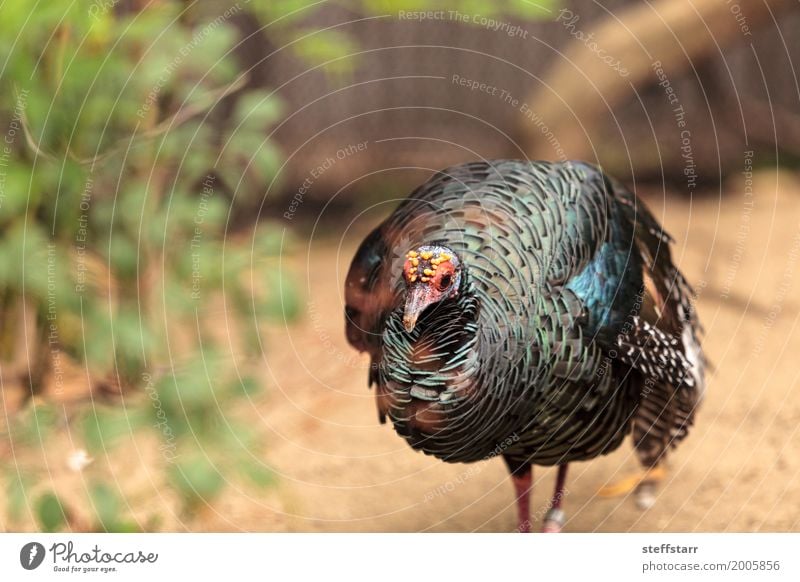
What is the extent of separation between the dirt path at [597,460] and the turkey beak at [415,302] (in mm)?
1723

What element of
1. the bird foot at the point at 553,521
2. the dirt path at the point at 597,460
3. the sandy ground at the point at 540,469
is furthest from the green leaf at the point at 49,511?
the bird foot at the point at 553,521

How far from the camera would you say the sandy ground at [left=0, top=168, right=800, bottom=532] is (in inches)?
170

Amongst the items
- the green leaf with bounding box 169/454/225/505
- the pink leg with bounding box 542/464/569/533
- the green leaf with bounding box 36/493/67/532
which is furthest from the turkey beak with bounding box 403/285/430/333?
the pink leg with bounding box 542/464/569/533

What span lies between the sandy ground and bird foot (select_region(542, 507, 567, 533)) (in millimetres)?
213

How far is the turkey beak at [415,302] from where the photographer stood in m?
2.71

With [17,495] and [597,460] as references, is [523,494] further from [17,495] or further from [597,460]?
[17,495]

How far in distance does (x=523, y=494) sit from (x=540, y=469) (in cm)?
89

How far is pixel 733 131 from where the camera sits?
778 cm

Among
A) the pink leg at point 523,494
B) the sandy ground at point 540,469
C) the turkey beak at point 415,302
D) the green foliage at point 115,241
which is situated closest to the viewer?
the turkey beak at point 415,302

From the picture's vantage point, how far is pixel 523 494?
3936mm

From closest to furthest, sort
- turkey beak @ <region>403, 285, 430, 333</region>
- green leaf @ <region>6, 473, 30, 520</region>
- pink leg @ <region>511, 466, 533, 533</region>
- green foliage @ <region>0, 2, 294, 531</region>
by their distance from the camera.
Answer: turkey beak @ <region>403, 285, 430, 333</region>, green leaf @ <region>6, 473, 30, 520</region>, green foliage @ <region>0, 2, 294, 531</region>, pink leg @ <region>511, 466, 533, 533</region>

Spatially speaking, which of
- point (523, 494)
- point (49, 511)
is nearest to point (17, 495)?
point (49, 511)

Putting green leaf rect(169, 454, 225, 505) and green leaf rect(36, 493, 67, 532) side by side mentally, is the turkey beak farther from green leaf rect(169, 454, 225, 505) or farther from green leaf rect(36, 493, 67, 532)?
green leaf rect(36, 493, 67, 532)

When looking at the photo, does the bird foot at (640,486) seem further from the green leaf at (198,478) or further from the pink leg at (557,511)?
the green leaf at (198,478)
